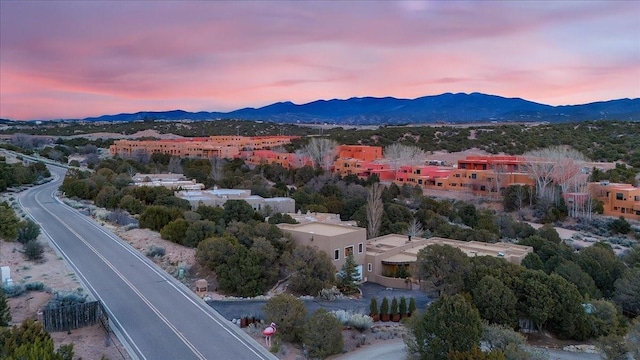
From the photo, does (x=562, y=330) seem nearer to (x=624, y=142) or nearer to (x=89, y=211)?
(x=89, y=211)

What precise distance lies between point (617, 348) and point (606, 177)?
124 ft

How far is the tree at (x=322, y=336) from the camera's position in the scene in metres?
14.2

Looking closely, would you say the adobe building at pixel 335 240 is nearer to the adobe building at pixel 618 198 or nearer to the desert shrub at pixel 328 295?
the desert shrub at pixel 328 295

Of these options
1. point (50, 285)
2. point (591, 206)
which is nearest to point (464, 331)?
point (50, 285)

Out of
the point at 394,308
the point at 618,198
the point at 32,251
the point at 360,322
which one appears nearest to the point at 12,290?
the point at 32,251

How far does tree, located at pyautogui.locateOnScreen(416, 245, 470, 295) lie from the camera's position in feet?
63.2

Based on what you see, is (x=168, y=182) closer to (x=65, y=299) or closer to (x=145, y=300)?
(x=145, y=300)

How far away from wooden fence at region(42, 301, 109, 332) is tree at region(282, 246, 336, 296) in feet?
23.8

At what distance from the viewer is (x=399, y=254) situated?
81.4 feet

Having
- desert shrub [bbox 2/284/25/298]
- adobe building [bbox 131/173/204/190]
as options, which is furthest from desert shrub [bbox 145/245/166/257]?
adobe building [bbox 131/173/204/190]

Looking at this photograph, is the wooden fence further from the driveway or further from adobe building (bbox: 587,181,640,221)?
adobe building (bbox: 587,181,640,221)

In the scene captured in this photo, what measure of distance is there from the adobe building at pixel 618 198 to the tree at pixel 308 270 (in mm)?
29207

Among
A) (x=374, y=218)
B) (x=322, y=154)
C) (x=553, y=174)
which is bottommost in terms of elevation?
(x=374, y=218)

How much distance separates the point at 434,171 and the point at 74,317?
137ft
